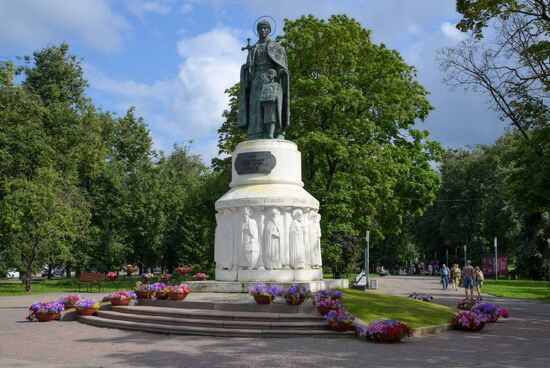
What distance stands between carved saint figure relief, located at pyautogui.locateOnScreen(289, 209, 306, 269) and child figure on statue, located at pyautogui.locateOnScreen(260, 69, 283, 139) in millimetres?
3394

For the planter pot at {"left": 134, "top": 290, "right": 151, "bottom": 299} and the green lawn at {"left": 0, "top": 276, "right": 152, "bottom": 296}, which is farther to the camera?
the green lawn at {"left": 0, "top": 276, "right": 152, "bottom": 296}

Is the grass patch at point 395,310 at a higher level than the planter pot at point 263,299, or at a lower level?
lower

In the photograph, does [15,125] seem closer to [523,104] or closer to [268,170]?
[268,170]

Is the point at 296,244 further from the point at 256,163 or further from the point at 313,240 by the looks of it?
the point at 256,163

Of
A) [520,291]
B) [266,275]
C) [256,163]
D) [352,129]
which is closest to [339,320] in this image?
[266,275]

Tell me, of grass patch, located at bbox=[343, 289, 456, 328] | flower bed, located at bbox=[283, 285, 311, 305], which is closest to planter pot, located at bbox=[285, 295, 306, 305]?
flower bed, located at bbox=[283, 285, 311, 305]

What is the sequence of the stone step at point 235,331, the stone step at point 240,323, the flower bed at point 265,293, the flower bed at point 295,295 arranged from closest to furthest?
the stone step at point 235,331
the stone step at point 240,323
the flower bed at point 295,295
the flower bed at point 265,293

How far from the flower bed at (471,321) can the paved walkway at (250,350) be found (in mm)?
301

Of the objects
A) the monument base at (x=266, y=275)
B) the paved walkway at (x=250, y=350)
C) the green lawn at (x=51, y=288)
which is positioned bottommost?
the green lawn at (x=51, y=288)

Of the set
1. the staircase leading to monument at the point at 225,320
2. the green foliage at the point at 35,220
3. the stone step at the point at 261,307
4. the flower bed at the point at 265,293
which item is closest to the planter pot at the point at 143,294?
the staircase leading to monument at the point at 225,320

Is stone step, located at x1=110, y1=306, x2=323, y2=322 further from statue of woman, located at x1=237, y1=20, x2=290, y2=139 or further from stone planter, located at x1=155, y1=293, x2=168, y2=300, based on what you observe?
statue of woman, located at x1=237, y1=20, x2=290, y2=139

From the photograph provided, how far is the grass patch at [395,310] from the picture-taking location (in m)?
13.3

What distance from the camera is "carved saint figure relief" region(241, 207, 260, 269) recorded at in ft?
49.9

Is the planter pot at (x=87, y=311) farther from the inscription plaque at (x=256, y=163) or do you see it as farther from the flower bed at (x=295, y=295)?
the inscription plaque at (x=256, y=163)
